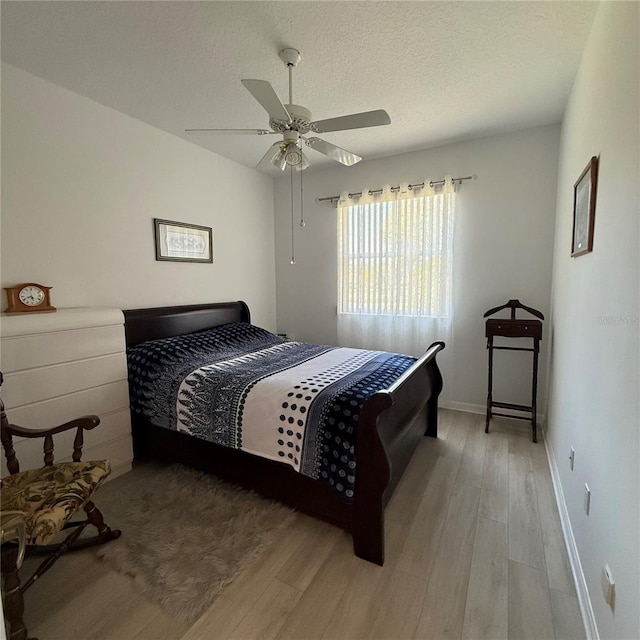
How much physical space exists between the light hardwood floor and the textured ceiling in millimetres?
2701

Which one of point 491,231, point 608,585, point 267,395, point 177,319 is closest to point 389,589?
point 608,585

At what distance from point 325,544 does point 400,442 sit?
27.3 inches

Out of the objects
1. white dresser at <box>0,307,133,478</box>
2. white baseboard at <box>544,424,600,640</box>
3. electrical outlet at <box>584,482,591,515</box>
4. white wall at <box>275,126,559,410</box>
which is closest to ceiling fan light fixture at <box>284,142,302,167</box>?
white dresser at <box>0,307,133,478</box>

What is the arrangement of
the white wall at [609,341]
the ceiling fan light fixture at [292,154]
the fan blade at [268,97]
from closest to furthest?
the white wall at [609,341], the fan blade at [268,97], the ceiling fan light fixture at [292,154]

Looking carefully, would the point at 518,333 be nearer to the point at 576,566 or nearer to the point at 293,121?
the point at 576,566

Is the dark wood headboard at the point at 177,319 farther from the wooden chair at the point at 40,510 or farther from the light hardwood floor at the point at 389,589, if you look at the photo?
the light hardwood floor at the point at 389,589

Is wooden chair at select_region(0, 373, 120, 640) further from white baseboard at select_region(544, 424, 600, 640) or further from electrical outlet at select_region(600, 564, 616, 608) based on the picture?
white baseboard at select_region(544, 424, 600, 640)

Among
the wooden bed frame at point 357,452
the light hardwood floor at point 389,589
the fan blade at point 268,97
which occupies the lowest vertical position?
the light hardwood floor at point 389,589

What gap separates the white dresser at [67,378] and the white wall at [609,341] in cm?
273

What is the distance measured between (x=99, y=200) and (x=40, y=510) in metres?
2.19

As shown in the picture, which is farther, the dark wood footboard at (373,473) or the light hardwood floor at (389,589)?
the dark wood footboard at (373,473)

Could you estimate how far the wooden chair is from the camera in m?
1.24

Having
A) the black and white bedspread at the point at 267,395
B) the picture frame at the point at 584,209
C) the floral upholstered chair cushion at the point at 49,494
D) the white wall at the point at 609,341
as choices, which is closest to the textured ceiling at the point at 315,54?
the white wall at the point at 609,341

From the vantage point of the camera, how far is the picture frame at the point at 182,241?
309 cm
